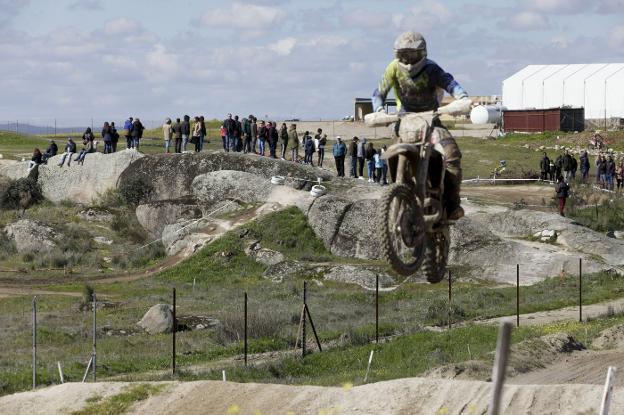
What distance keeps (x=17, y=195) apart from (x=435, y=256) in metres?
44.8

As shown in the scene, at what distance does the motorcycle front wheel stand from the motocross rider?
28.9 inches

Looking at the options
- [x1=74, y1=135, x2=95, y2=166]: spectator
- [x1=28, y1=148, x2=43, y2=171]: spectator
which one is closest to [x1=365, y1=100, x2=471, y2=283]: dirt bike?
[x1=74, y1=135, x2=95, y2=166]: spectator

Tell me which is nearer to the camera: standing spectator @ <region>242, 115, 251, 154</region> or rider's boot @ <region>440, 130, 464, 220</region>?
rider's boot @ <region>440, 130, 464, 220</region>

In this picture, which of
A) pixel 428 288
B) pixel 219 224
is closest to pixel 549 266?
pixel 428 288

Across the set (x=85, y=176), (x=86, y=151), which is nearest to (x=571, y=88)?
(x=86, y=151)

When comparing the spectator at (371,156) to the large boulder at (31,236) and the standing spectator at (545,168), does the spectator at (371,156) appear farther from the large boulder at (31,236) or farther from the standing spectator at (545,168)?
the large boulder at (31,236)

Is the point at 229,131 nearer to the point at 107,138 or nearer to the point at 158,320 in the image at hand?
the point at 107,138

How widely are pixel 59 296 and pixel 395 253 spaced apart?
26996 millimetres

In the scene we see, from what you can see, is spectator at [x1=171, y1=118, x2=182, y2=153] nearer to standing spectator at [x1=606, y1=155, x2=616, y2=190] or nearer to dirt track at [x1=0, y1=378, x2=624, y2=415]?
standing spectator at [x1=606, y1=155, x2=616, y2=190]

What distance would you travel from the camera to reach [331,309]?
1449 inches

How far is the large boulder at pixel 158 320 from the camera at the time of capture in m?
33.2

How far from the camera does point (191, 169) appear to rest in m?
53.2

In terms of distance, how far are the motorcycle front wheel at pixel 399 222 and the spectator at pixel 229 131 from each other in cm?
3818

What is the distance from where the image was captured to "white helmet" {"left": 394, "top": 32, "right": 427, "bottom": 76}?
47.9 ft
